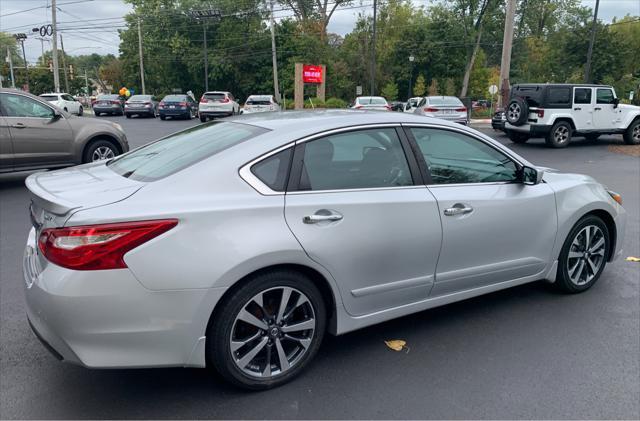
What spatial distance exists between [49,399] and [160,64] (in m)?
56.2

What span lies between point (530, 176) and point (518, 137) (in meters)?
14.2

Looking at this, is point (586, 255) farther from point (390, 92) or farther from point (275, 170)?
point (390, 92)

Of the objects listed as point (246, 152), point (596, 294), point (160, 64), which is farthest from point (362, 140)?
point (160, 64)

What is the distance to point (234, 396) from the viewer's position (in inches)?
118

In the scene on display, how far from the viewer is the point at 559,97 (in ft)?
52.1

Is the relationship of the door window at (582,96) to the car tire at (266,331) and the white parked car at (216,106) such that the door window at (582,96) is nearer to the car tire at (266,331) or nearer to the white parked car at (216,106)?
the car tire at (266,331)

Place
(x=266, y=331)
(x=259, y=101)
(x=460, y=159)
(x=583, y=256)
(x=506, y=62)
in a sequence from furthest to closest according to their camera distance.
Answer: (x=259, y=101), (x=506, y=62), (x=583, y=256), (x=460, y=159), (x=266, y=331)

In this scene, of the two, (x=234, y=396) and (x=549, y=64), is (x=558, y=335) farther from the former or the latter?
(x=549, y=64)

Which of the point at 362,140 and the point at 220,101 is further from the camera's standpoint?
the point at 220,101

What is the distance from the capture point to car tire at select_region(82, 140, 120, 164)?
372 inches

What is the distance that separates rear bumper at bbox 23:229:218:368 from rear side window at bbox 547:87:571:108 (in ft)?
50.5

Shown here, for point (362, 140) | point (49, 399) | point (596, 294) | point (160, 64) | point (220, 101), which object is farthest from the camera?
point (160, 64)

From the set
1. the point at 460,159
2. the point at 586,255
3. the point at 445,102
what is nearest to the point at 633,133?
the point at 445,102

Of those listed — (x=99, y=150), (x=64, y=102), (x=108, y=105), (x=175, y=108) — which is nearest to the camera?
(x=99, y=150)
